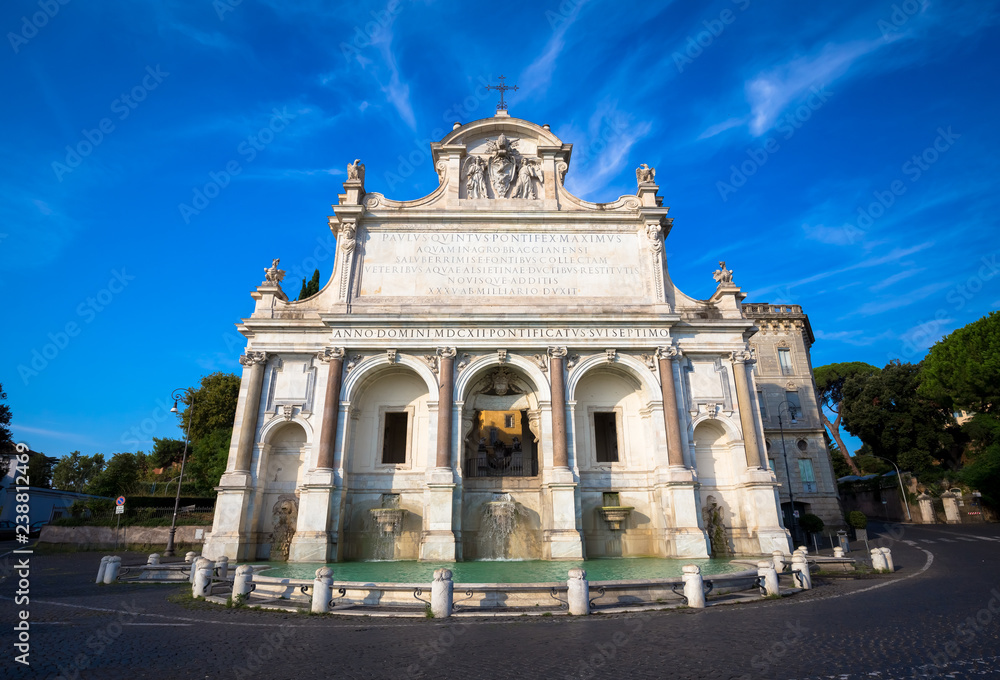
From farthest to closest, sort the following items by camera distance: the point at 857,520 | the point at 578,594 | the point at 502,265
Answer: the point at 857,520 → the point at 502,265 → the point at 578,594

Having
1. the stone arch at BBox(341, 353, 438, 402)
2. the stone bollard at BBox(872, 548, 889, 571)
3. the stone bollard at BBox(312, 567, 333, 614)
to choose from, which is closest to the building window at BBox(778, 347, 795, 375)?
the stone bollard at BBox(872, 548, 889, 571)

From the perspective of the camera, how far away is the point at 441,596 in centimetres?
1006

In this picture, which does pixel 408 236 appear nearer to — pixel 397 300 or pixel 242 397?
pixel 397 300

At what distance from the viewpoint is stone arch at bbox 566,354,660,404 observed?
908 inches

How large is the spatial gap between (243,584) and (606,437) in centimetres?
1915

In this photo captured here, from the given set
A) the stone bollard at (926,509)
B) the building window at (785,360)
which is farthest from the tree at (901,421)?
the building window at (785,360)

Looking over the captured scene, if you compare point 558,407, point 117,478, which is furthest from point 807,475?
point 117,478

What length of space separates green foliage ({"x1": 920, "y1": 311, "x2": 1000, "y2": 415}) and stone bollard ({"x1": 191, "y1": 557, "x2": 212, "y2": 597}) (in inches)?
1750

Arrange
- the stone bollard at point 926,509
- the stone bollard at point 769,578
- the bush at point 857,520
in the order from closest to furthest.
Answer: the stone bollard at point 769,578
the bush at point 857,520
the stone bollard at point 926,509

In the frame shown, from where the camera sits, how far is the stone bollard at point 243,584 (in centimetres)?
1145

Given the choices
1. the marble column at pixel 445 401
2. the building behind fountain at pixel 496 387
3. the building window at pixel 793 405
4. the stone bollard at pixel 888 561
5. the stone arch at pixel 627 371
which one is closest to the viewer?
the stone bollard at pixel 888 561

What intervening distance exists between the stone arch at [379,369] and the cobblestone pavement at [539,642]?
11.4 metres

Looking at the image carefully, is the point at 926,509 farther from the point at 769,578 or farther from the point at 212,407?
the point at 212,407

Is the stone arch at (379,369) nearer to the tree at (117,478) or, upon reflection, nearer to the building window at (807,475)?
the building window at (807,475)
